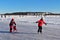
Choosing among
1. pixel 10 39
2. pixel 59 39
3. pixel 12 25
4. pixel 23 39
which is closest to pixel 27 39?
pixel 23 39

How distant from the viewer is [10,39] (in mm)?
9461

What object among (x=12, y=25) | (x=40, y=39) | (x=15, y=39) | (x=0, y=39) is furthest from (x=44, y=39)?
(x=12, y=25)

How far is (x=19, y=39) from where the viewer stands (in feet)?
31.1

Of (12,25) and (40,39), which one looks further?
(12,25)

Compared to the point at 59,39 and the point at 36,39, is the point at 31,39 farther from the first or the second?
the point at 59,39

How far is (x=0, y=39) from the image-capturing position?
9453 mm

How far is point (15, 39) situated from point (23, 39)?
41 cm

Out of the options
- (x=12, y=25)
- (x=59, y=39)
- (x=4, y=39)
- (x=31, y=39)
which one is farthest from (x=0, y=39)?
(x=12, y=25)

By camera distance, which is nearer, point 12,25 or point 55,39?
point 55,39

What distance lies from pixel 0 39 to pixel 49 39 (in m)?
2.47

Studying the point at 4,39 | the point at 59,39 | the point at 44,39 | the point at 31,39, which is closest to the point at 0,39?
the point at 4,39

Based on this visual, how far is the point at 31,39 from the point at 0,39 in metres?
1.56

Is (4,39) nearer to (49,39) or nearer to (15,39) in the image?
(15,39)

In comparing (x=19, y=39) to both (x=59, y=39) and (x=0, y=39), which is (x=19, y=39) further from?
(x=59, y=39)
